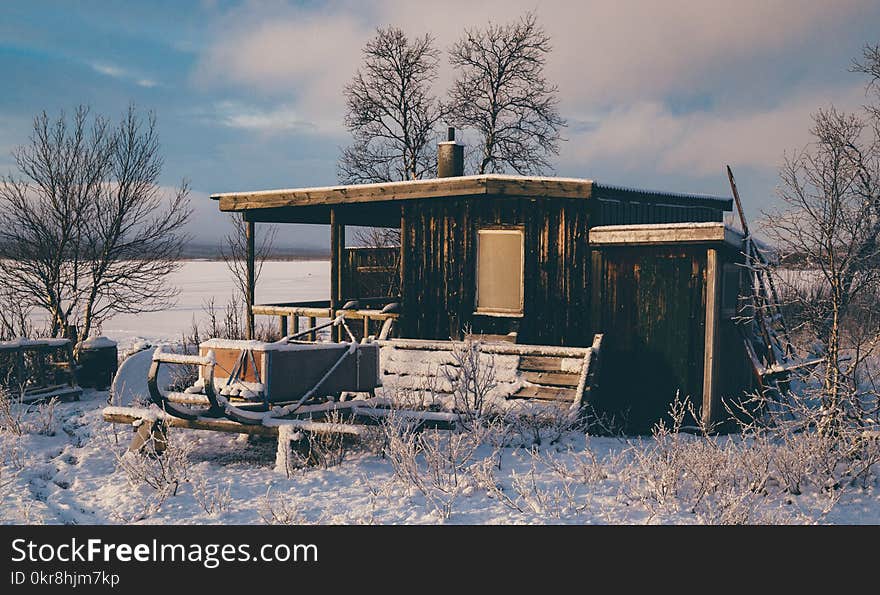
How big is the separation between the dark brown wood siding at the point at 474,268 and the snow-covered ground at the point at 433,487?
2.84 m

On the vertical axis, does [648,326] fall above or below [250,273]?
below

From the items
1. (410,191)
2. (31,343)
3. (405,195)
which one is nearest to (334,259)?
(405,195)

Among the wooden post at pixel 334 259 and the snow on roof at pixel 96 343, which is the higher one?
the wooden post at pixel 334 259

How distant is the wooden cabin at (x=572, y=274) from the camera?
10.0 meters

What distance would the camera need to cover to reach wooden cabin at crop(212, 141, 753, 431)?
394 inches

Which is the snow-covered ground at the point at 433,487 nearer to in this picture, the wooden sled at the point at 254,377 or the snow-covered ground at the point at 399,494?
the snow-covered ground at the point at 399,494

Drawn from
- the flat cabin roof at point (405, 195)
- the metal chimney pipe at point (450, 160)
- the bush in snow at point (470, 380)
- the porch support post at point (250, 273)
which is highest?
the metal chimney pipe at point (450, 160)

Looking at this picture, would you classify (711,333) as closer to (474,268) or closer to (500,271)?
(500,271)

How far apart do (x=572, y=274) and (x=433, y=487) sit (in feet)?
17.3

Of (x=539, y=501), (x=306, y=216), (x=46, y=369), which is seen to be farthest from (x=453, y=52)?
(x=539, y=501)

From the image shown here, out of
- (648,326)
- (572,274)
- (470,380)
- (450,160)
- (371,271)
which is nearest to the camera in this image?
(470,380)

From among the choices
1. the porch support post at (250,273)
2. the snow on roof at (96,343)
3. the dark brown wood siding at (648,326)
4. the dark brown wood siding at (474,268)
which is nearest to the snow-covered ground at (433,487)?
the dark brown wood siding at (648,326)

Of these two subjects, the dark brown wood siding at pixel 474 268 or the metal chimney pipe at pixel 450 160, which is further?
the metal chimney pipe at pixel 450 160

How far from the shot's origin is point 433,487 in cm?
675
